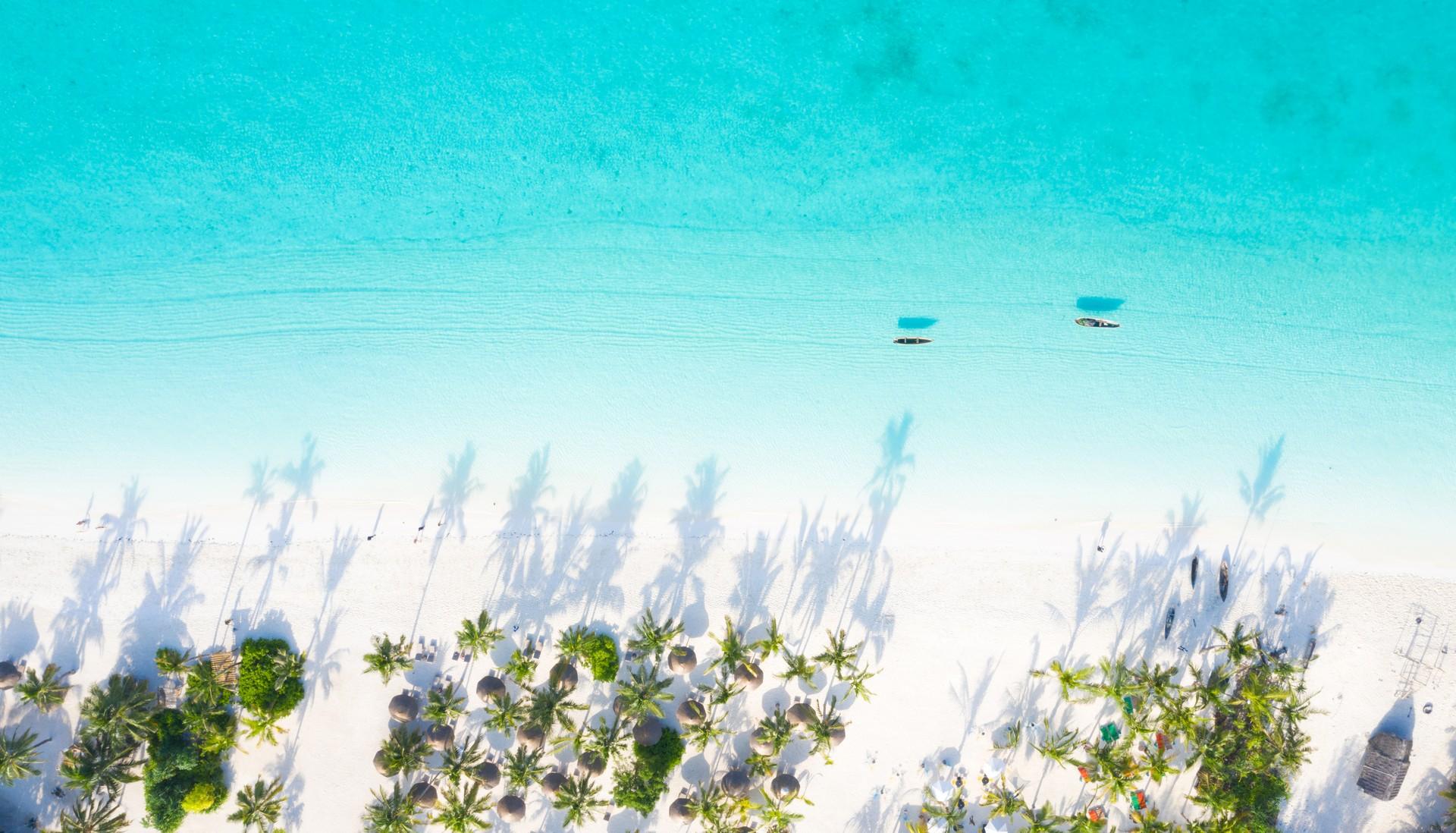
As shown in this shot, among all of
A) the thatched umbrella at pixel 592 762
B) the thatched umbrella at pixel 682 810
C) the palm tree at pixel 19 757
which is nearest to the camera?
the palm tree at pixel 19 757

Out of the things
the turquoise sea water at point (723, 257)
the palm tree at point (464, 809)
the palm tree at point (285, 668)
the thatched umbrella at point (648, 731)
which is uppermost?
the turquoise sea water at point (723, 257)

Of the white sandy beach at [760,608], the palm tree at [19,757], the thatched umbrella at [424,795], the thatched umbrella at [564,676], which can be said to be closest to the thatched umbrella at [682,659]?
the white sandy beach at [760,608]

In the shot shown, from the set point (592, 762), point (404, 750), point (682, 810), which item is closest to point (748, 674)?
point (682, 810)

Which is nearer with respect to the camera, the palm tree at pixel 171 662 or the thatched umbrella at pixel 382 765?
the thatched umbrella at pixel 382 765

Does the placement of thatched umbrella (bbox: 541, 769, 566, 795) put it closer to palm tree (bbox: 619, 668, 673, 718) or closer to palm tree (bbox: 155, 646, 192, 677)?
palm tree (bbox: 619, 668, 673, 718)

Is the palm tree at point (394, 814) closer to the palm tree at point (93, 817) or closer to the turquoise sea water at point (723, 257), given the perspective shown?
the palm tree at point (93, 817)

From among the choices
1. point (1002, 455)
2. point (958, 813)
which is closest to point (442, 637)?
point (958, 813)

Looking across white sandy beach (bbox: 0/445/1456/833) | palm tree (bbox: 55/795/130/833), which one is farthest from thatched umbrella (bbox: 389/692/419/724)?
palm tree (bbox: 55/795/130/833)

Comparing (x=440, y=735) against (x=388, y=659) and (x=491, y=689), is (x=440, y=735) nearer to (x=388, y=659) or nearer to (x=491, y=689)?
(x=491, y=689)
